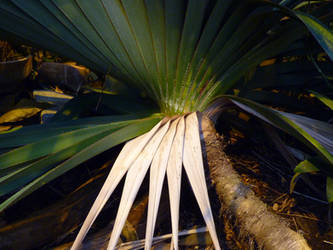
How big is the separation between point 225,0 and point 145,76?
43 centimetres

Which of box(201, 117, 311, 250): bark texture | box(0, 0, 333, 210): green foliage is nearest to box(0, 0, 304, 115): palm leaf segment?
box(0, 0, 333, 210): green foliage

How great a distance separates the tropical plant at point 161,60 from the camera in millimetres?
924

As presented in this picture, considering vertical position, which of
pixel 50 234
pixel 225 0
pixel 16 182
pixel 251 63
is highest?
pixel 225 0

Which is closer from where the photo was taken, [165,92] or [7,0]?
[7,0]

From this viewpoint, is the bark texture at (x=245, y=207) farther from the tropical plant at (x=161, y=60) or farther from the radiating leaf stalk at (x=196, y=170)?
the radiating leaf stalk at (x=196, y=170)

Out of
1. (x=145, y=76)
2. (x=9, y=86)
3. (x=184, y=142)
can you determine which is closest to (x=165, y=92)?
(x=145, y=76)

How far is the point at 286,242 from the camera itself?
853 mm

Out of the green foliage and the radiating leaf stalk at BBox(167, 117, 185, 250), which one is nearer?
the radiating leaf stalk at BBox(167, 117, 185, 250)

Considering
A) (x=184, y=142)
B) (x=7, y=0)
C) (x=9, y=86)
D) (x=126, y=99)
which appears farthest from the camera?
(x=9, y=86)

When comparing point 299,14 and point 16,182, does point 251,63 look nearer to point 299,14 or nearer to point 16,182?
point 299,14

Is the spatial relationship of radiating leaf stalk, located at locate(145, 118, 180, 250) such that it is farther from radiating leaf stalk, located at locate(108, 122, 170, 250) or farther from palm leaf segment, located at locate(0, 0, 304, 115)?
palm leaf segment, located at locate(0, 0, 304, 115)

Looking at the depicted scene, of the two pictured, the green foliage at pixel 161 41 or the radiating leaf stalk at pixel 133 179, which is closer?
the radiating leaf stalk at pixel 133 179

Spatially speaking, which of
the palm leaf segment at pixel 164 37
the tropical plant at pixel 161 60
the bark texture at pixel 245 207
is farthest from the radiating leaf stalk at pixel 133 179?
the palm leaf segment at pixel 164 37

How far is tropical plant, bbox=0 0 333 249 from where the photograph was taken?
924 mm
